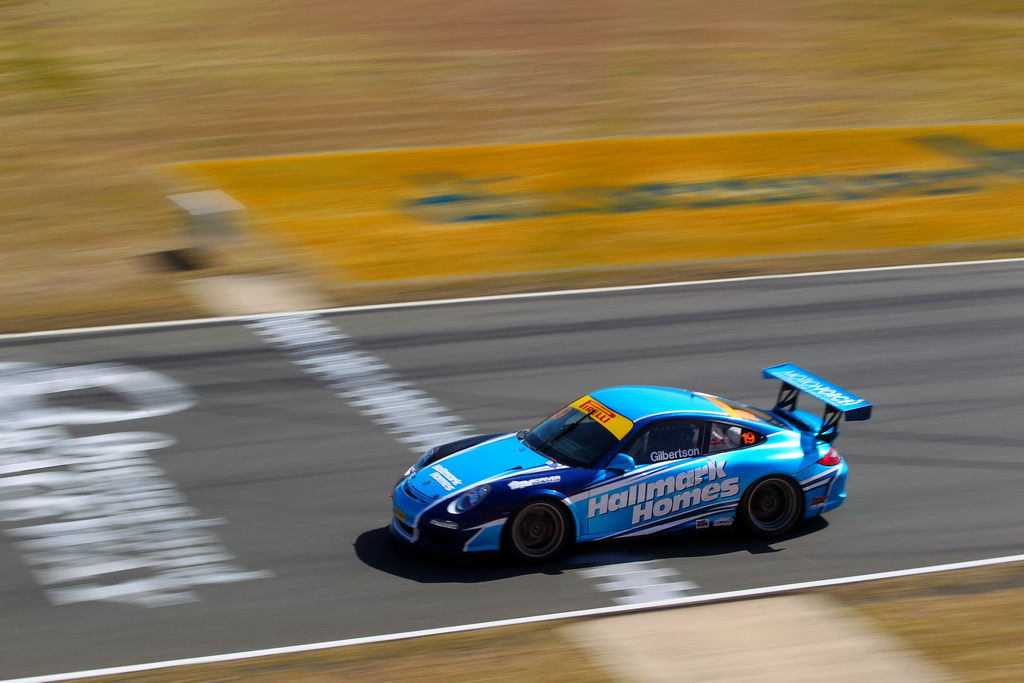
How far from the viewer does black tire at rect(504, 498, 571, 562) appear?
9445 mm

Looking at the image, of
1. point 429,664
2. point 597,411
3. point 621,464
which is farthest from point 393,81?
point 429,664

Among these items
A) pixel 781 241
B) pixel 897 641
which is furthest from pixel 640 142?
pixel 897 641

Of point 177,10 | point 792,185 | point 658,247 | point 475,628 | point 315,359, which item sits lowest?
point 475,628

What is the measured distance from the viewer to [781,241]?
63.8 ft

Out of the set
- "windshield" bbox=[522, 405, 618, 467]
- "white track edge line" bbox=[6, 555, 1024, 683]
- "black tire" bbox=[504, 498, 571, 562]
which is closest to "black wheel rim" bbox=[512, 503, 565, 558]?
"black tire" bbox=[504, 498, 571, 562]

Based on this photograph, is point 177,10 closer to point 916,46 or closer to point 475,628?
point 916,46

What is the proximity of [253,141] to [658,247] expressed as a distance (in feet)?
28.2

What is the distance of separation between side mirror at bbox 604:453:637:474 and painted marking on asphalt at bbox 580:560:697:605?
74 centimetres

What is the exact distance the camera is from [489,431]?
12.8 metres

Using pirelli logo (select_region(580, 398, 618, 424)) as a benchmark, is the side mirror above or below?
below

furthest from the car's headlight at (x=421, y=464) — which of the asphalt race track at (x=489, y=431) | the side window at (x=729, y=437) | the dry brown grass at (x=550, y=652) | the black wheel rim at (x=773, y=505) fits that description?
the black wheel rim at (x=773, y=505)

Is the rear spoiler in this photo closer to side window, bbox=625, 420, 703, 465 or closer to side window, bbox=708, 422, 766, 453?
side window, bbox=708, 422, 766, 453

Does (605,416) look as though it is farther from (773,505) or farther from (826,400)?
(826,400)

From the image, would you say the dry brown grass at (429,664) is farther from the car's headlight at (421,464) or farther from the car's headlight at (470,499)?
the car's headlight at (421,464)
